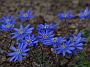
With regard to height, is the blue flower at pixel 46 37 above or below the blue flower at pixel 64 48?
above

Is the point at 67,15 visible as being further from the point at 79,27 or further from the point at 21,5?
the point at 21,5

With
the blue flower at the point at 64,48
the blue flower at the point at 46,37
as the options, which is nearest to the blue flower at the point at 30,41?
the blue flower at the point at 46,37

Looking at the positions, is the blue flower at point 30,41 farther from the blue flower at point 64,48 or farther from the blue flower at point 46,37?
the blue flower at point 64,48

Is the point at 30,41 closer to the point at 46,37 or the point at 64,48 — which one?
the point at 46,37

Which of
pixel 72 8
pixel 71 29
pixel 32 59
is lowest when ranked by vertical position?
pixel 32 59

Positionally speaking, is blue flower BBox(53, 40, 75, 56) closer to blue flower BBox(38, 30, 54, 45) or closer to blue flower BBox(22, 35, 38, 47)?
blue flower BBox(38, 30, 54, 45)

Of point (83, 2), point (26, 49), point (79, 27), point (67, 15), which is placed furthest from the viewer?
point (83, 2)

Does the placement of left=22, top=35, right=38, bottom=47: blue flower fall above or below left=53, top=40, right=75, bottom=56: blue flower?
above

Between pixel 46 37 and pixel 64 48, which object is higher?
pixel 46 37

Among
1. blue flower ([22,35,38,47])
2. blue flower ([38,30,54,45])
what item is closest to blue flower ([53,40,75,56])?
blue flower ([38,30,54,45])

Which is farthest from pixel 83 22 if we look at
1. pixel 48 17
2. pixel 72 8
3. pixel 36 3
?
pixel 36 3

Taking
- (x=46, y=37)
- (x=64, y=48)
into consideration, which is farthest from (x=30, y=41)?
(x=64, y=48)
